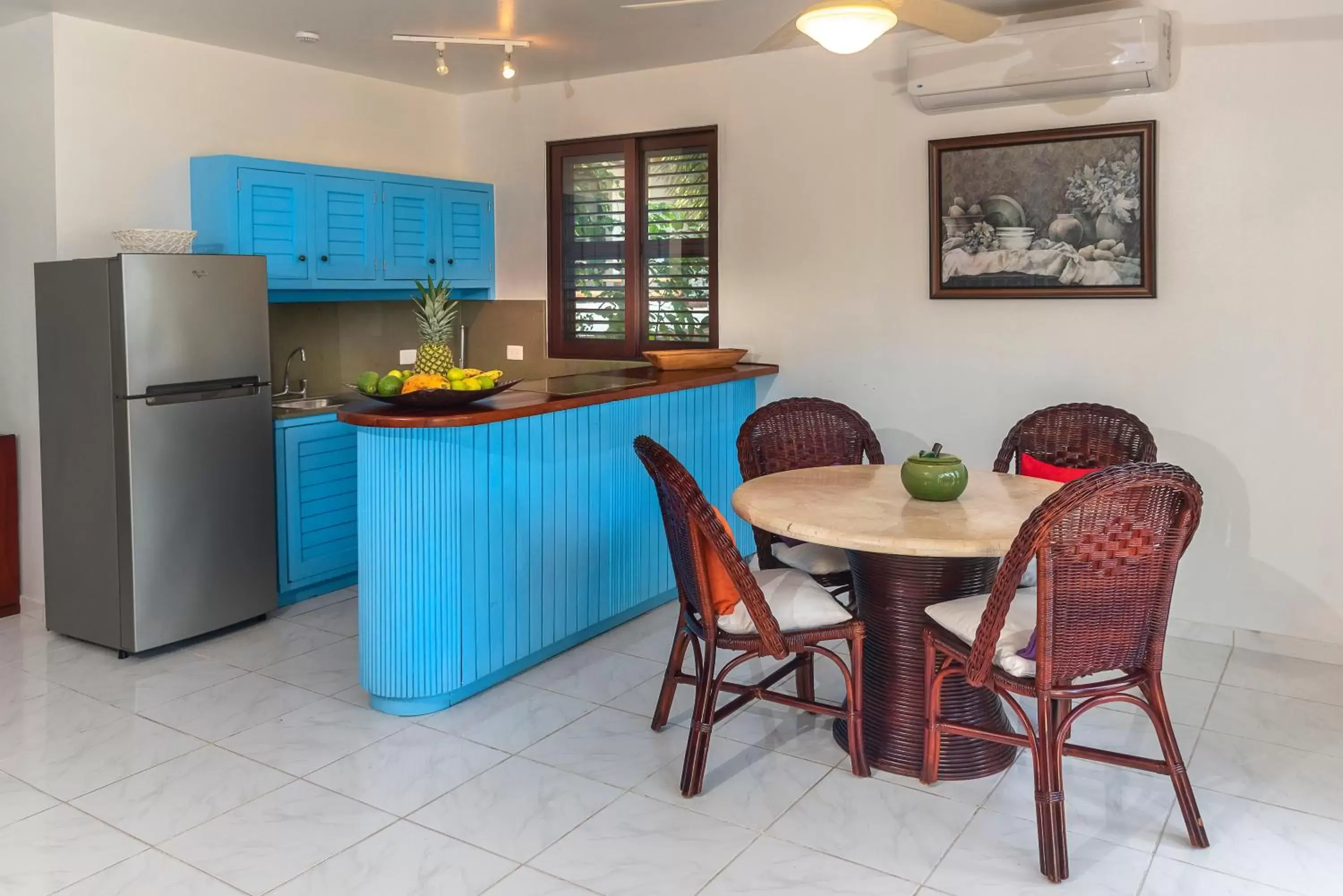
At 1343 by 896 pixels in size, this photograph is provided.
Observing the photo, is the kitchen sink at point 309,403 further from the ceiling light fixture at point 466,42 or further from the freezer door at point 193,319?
the ceiling light fixture at point 466,42

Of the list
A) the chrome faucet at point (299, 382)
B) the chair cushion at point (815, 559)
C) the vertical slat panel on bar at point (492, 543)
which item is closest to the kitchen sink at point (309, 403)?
the chrome faucet at point (299, 382)

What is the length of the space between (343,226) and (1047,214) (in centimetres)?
319

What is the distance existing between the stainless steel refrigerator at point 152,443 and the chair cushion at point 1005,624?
9.34 feet

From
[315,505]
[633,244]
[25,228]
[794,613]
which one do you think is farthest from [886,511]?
[25,228]

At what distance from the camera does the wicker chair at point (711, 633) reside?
2783 mm

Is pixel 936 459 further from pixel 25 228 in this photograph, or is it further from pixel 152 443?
pixel 25 228

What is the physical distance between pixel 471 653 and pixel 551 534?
550 millimetres

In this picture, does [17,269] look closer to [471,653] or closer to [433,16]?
[433,16]

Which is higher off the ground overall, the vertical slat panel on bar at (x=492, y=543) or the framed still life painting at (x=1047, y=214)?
the framed still life painting at (x=1047, y=214)

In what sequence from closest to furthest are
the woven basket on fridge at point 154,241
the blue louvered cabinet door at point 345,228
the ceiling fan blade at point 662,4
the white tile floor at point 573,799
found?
1. the white tile floor at point 573,799
2. the ceiling fan blade at point 662,4
3. the woven basket on fridge at point 154,241
4. the blue louvered cabinet door at point 345,228

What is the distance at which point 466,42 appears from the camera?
4.78 metres

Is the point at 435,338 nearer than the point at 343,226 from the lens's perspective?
Yes

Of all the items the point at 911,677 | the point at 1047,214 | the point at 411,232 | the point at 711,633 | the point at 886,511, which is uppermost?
the point at 411,232

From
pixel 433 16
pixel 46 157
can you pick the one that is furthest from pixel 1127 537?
pixel 46 157
